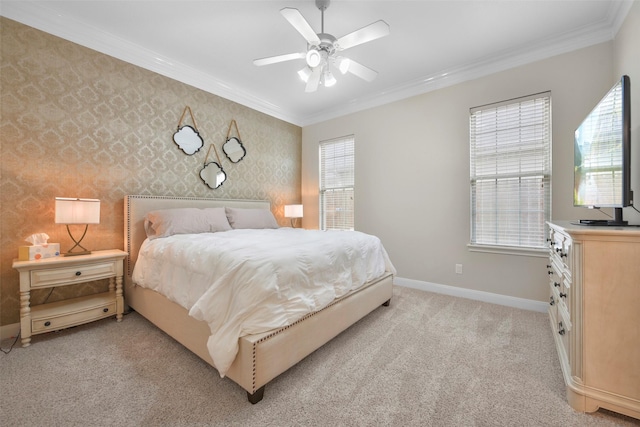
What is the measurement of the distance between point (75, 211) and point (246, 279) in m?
1.85

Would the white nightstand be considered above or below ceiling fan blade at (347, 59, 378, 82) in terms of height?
below

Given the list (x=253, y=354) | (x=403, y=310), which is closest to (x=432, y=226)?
(x=403, y=310)

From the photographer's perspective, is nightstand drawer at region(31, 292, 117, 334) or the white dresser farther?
nightstand drawer at region(31, 292, 117, 334)

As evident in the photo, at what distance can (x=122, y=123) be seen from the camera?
2.81m

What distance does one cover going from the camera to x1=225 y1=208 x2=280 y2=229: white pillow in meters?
3.38

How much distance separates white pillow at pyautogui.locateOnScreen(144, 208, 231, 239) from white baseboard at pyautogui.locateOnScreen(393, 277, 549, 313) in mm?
2646

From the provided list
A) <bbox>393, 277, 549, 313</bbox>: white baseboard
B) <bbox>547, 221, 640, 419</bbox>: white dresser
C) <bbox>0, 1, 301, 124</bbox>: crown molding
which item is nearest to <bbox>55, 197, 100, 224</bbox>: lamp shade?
<bbox>0, 1, 301, 124</bbox>: crown molding

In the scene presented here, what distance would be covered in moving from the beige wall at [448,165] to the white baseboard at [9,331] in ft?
12.8

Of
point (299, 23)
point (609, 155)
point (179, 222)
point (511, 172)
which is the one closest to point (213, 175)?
point (179, 222)

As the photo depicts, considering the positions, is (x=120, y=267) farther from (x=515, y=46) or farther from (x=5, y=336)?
(x=515, y=46)

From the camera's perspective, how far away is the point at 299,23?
1.92 metres

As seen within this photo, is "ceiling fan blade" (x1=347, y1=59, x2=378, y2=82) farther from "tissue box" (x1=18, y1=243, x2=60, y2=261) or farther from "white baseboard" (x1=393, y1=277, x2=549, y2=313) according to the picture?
"tissue box" (x1=18, y1=243, x2=60, y2=261)

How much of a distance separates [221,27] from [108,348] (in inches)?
120

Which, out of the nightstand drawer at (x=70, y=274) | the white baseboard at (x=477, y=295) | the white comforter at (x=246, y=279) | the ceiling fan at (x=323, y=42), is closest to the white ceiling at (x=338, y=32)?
the ceiling fan at (x=323, y=42)
